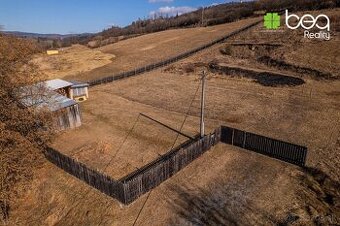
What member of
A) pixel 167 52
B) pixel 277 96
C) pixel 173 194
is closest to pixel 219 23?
pixel 167 52

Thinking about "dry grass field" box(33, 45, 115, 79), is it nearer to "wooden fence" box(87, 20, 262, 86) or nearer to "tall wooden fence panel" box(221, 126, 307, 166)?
"wooden fence" box(87, 20, 262, 86)

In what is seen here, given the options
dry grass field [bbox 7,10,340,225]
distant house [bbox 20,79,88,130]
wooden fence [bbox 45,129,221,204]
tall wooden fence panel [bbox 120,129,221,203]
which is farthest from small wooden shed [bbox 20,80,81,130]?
tall wooden fence panel [bbox 120,129,221,203]

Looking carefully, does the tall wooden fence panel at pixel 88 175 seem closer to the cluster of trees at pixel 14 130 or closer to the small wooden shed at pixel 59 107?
the cluster of trees at pixel 14 130

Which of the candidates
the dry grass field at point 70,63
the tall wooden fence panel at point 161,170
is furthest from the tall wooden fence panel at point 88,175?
the dry grass field at point 70,63

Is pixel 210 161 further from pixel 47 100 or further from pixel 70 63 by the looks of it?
pixel 70 63

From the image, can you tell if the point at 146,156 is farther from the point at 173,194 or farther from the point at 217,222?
the point at 217,222
